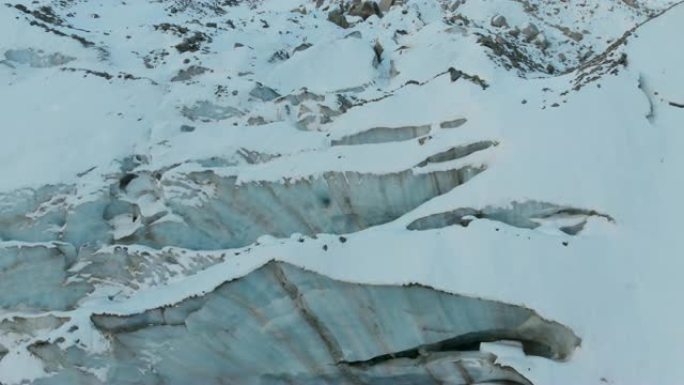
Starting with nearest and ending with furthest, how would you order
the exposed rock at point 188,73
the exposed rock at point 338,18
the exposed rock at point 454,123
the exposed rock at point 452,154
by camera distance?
the exposed rock at point 452,154 → the exposed rock at point 454,123 → the exposed rock at point 188,73 → the exposed rock at point 338,18

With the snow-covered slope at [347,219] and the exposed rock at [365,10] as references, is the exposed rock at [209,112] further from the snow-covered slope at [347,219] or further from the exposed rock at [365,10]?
the exposed rock at [365,10]

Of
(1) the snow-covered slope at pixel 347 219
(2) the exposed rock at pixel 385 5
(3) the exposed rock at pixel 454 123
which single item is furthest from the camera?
(2) the exposed rock at pixel 385 5

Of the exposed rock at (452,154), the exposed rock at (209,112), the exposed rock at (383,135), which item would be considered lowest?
the exposed rock at (209,112)

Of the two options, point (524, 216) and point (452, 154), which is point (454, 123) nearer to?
point (452, 154)

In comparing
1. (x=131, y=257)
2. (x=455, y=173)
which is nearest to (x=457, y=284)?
(x=455, y=173)

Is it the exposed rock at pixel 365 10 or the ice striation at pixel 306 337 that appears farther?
the exposed rock at pixel 365 10

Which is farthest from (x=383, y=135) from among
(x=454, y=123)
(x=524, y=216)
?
(x=524, y=216)

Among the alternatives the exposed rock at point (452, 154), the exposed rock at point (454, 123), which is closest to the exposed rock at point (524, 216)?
the exposed rock at point (452, 154)

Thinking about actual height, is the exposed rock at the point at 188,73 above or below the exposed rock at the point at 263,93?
below

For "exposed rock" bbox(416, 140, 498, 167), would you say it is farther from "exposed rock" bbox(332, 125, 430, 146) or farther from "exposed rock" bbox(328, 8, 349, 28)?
"exposed rock" bbox(328, 8, 349, 28)
